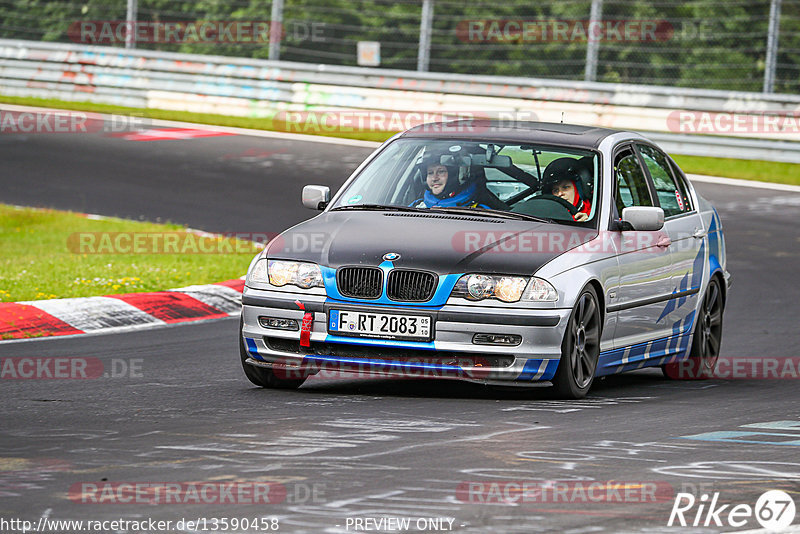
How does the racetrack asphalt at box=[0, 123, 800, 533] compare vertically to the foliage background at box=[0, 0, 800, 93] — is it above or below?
below

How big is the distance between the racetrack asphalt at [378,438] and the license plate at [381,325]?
0.36 meters

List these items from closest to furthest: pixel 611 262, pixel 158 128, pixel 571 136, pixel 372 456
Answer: pixel 372 456 < pixel 611 262 < pixel 571 136 < pixel 158 128

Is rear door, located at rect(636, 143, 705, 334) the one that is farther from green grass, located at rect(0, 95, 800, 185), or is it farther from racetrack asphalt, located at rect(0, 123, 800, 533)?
green grass, located at rect(0, 95, 800, 185)

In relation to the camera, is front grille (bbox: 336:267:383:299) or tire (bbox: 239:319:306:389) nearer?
front grille (bbox: 336:267:383:299)

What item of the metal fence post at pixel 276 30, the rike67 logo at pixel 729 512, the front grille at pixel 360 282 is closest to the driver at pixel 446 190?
the front grille at pixel 360 282

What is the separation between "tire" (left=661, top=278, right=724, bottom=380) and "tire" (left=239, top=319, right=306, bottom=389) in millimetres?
2808

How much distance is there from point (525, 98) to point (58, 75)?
9.12 metres

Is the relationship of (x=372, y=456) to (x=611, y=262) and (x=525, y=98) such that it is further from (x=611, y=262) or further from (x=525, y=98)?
(x=525, y=98)

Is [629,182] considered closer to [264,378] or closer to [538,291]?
[538,291]

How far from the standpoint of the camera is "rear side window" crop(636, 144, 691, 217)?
9.88m

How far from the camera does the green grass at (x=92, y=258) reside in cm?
1224

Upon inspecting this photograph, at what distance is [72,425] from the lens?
7.03 m

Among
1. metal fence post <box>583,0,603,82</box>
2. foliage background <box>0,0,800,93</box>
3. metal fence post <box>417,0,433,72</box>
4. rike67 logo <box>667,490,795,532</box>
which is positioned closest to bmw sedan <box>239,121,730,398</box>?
rike67 logo <box>667,490,795,532</box>

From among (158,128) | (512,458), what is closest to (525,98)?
(158,128)
